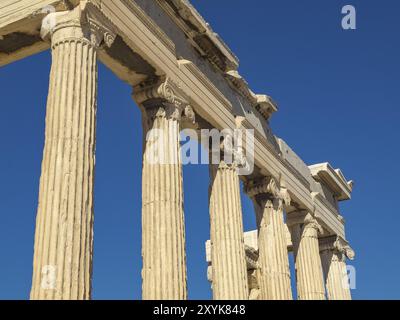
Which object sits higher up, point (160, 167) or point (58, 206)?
point (160, 167)

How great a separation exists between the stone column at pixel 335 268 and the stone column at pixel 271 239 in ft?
26.3

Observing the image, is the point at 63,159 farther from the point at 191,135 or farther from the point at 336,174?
the point at 336,174

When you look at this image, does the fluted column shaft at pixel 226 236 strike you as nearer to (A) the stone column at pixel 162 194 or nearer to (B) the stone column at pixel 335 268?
(A) the stone column at pixel 162 194

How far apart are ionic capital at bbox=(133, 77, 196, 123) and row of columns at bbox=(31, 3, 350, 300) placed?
3 cm

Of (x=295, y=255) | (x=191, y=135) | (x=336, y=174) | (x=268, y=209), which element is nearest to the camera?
(x=191, y=135)

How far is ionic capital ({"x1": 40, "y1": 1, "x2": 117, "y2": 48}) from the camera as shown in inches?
621

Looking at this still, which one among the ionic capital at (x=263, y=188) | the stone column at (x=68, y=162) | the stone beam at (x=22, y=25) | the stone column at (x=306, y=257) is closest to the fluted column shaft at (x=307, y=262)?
the stone column at (x=306, y=257)

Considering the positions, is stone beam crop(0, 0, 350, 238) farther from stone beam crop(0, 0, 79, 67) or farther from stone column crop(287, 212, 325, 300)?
stone column crop(287, 212, 325, 300)

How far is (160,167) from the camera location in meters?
19.2

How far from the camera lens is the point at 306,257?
30516 mm

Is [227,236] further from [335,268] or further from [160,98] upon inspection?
[335,268]

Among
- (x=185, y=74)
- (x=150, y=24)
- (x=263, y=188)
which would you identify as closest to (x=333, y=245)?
(x=263, y=188)
